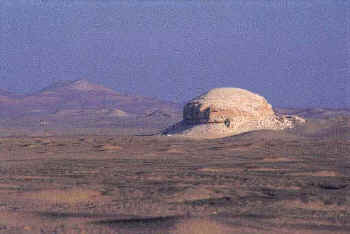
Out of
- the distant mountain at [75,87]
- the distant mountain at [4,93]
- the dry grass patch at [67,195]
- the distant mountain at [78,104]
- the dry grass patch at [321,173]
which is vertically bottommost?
the dry grass patch at [67,195]

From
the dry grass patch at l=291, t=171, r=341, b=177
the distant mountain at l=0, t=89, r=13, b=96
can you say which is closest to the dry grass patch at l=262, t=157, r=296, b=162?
the dry grass patch at l=291, t=171, r=341, b=177

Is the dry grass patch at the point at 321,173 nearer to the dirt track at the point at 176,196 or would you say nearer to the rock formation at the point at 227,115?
the dirt track at the point at 176,196

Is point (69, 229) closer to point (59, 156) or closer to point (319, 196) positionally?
point (319, 196)

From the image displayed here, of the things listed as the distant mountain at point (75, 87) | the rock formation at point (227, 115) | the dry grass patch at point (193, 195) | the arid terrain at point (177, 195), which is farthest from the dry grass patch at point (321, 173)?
the distant mountain at point (75, 87)

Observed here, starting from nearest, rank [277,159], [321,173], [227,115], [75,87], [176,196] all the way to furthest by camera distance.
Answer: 1. [176,196]
2. [321,173]
3. [277,159]
4. [227,115]
5. [75,87]

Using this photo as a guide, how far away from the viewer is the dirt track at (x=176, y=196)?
8984mm

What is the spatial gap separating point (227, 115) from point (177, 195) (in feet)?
88.8

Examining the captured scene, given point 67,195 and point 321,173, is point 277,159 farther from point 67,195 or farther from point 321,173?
point 67,195

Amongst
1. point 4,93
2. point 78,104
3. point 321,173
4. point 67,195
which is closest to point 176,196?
point 67,195

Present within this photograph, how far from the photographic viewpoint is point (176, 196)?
1220cm

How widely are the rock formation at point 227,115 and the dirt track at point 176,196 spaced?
16.3 meters

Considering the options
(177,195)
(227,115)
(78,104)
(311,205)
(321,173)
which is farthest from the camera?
(78,104)

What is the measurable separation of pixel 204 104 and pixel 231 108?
1750 mm

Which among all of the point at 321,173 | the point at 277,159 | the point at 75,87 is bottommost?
the point at 321,173
